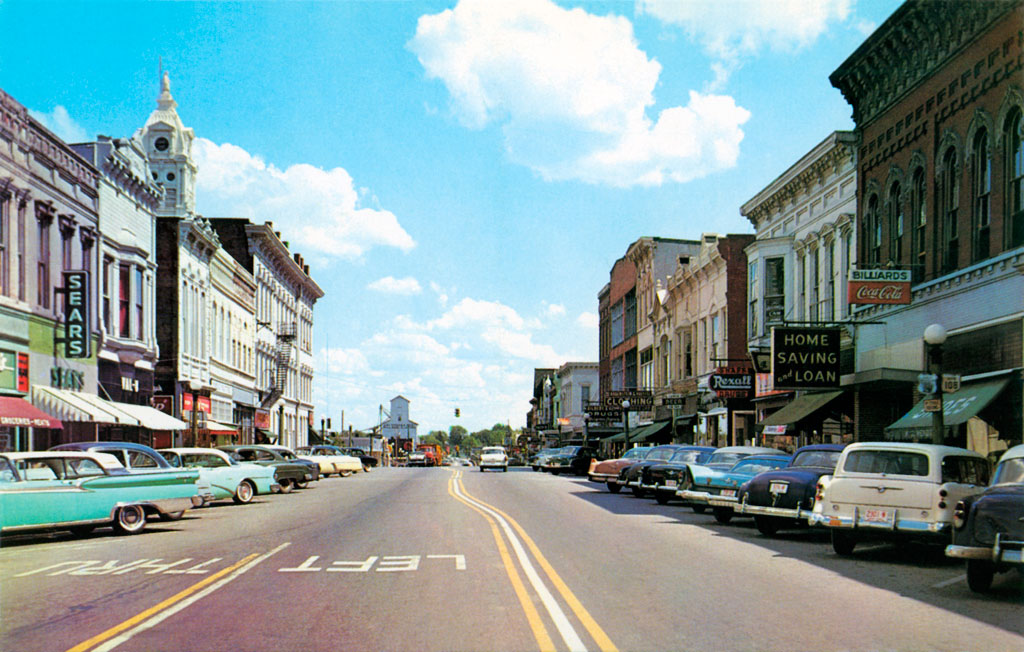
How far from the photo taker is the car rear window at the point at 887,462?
14430 millimetres

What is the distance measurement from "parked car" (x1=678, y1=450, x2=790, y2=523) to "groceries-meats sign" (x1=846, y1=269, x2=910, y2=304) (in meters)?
5.98

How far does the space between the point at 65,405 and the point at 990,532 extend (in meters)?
25.3

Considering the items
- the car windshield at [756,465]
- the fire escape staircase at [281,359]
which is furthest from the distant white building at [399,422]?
the car windshield at [756,465]

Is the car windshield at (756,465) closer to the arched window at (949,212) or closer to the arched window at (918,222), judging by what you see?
the arched window at (949,212)

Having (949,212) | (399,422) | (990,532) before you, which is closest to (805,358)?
(949,212)

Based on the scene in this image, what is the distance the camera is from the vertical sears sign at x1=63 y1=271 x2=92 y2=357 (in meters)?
30.3

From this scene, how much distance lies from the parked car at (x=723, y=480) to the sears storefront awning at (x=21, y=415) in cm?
1604

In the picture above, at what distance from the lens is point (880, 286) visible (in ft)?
85.9

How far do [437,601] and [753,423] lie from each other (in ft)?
116

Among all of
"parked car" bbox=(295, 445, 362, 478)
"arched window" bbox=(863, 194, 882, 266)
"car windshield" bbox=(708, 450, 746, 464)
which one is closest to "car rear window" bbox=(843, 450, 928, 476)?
"car windshield" bbox=(708, 450, 746, 464)

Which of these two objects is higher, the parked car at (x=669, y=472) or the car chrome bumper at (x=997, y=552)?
the car chrome bumper at (x=997, y=552)

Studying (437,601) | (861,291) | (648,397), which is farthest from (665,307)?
(437,601)

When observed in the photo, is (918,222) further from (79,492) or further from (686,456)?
(79,492)

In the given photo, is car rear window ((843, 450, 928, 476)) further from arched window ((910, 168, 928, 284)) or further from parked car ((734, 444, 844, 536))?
arched window ((910, 168, 928, 284))
